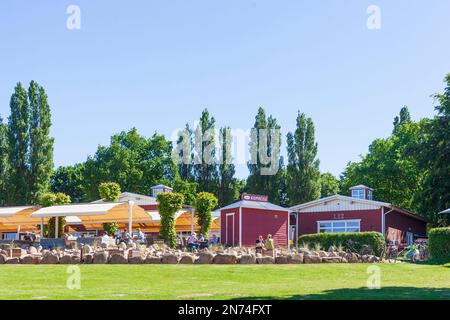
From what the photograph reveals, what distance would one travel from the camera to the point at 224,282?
15141 millimetres

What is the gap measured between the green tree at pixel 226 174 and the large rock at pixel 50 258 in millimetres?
41448

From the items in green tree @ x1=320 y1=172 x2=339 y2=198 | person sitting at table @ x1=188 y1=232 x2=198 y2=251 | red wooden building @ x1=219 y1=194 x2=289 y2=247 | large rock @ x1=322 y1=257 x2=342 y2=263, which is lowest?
large rock @ x1=322 y1=257 x2=342 y2=263

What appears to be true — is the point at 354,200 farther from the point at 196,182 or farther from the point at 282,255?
the point at 196,182

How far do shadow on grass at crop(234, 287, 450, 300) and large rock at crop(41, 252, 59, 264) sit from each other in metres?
11.4

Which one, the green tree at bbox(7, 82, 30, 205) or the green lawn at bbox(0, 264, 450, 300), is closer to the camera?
the green lawn at bbox(0, 264, 450, 300)

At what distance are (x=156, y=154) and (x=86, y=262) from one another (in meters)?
54.3

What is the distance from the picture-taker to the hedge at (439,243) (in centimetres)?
2572

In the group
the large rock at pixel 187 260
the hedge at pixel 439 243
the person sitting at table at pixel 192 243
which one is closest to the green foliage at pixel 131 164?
the person sitting at table at pixel 192 243

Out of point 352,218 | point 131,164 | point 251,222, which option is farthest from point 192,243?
point 131,164

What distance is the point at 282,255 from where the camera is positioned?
71.4ft

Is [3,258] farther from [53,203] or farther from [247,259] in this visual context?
[53,203]

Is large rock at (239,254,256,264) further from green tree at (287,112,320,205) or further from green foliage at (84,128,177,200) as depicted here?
green foliage at (84,128,177,200)

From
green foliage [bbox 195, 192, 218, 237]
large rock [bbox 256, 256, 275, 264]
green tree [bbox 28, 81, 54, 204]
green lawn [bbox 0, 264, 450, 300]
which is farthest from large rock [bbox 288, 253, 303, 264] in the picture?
green tree [bbox 28, 81, 54, 204]

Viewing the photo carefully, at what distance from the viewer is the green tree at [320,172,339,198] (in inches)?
2926
